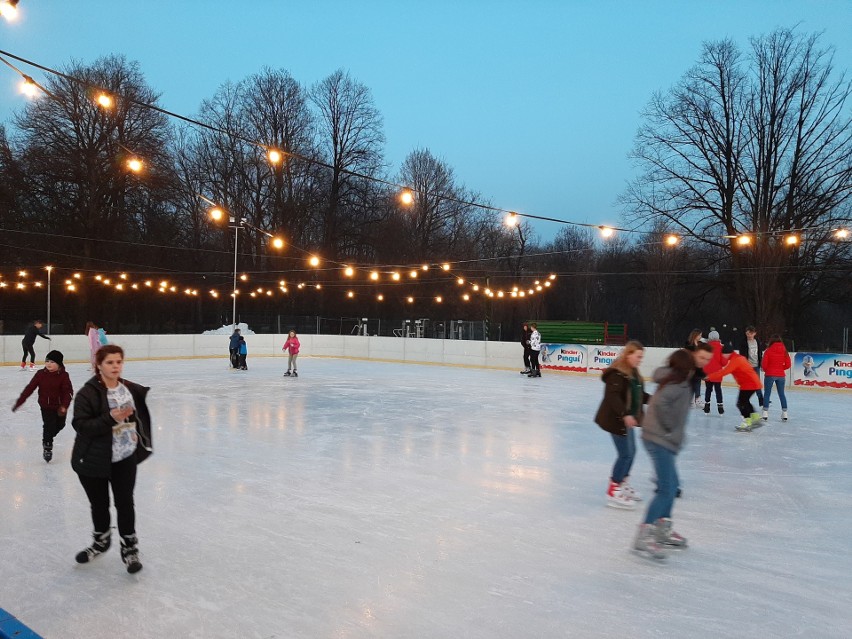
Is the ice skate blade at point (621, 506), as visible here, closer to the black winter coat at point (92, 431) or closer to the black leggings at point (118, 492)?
the black leggings at point (118, 492)

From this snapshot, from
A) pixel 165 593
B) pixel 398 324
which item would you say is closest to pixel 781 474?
pixel 165 593

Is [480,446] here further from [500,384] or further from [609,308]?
[609,308]

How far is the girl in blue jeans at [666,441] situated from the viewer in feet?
12.7

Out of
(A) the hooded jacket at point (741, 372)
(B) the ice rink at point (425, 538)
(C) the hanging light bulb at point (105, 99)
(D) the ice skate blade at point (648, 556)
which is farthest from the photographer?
(A) the hooded jacket at point (741, 372)

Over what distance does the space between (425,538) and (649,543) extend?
148 centimetres

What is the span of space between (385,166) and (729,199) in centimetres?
1920

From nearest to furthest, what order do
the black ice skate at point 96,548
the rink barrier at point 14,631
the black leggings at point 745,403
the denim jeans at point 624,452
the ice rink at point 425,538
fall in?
the rink barrier at point 14,631 → the ice rink at point 425,538 → the black ice skate at point 96,548 → the denim jeans at point 624,452 → the black leggings at point 745,403

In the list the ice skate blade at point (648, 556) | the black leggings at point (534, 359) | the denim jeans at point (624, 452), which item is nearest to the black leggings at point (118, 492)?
the ice skate blade at point (648, 556)

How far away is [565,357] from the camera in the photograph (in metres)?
19.1

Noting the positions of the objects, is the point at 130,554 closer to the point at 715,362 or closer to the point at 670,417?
the point at 670,417

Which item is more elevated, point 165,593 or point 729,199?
point 729,199

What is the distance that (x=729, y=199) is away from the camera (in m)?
26.8

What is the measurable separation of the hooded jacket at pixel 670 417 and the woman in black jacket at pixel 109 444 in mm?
3158

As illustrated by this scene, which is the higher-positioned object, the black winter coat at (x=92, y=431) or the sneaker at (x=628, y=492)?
the black winter coat at (x=92, y=431)
